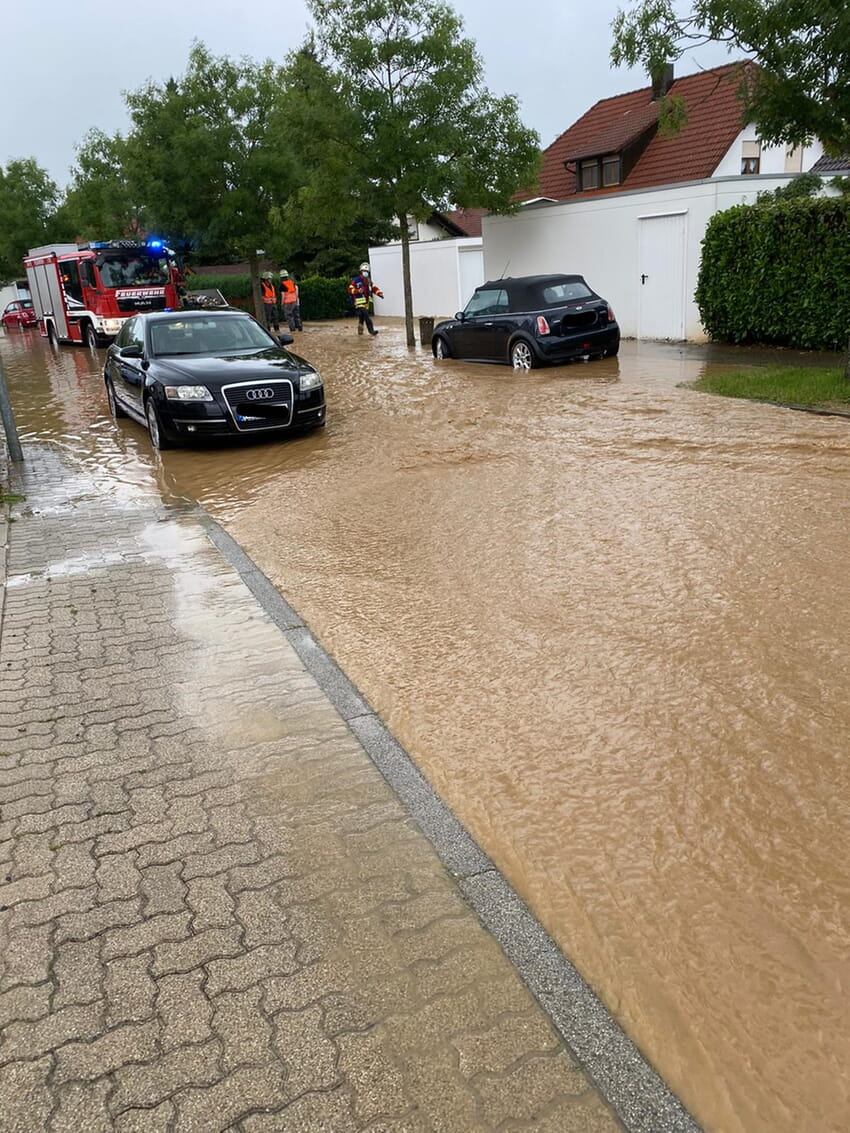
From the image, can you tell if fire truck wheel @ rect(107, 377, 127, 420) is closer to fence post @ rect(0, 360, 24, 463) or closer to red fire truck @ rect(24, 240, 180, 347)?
fence post @ rect(0, 360, 24, 463)

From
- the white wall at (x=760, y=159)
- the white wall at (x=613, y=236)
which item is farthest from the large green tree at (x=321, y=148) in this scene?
the white wall at (x=760, y=159)

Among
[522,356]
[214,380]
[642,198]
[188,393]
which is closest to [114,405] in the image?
[188,393]

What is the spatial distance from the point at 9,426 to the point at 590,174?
24053 millimetres

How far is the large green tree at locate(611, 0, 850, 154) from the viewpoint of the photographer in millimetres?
10352

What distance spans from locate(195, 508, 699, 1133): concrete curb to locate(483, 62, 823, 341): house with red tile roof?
A: 36.8 ft

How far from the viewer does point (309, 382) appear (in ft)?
35.9

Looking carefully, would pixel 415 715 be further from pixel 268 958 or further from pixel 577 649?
pixel 268 958

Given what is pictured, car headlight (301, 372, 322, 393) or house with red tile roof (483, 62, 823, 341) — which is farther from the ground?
house with red tile roof (483, 62, 823, 341)

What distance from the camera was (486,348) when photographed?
1688 cm

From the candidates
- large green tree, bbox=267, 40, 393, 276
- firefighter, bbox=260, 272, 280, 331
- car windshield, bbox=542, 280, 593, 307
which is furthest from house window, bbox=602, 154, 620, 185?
car windshield, bbox=542, 280, 593, 307

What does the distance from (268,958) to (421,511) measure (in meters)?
5.25

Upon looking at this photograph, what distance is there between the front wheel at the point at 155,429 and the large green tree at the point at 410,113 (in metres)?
11.6

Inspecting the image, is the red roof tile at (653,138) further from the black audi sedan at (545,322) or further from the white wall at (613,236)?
the black audi sedan at (545,322)

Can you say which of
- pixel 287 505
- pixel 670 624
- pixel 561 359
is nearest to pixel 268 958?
pixel 670 624
